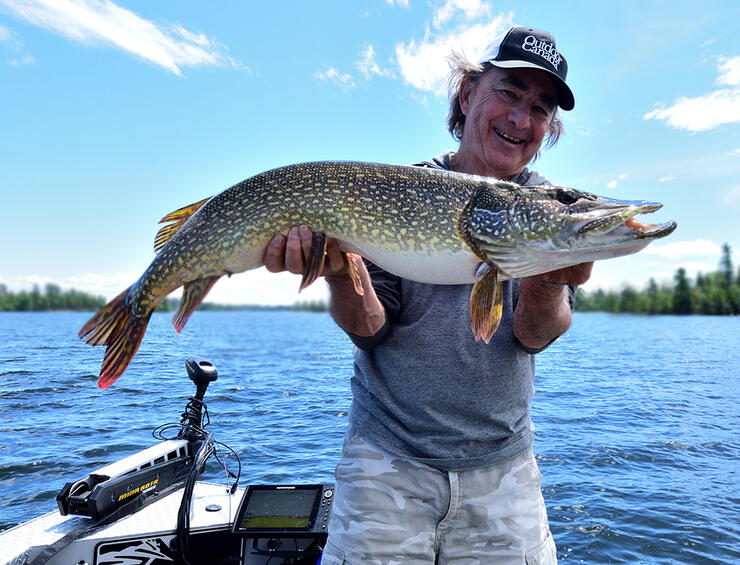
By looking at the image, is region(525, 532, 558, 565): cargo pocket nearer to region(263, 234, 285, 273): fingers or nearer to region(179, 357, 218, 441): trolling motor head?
region(263, 234, 285, 273): fingers

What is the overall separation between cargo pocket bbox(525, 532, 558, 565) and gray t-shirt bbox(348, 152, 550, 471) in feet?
1.38

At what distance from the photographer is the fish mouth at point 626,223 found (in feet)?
7.03

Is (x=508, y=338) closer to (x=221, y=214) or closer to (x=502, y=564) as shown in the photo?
(x=502, y=564)

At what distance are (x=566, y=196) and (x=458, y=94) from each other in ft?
3.70

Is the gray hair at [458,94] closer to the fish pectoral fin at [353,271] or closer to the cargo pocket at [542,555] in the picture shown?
the fish pectoral fin at [353,271]

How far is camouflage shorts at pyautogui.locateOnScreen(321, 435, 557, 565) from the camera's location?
7.69 ft

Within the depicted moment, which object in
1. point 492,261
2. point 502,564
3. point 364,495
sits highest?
point 492,261

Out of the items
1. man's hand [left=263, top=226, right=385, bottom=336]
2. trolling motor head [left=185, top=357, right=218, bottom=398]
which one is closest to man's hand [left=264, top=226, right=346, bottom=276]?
man's hand [left=263, top=226, right=385, bottom=336]

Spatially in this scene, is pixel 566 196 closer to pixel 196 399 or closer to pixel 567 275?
pixel 567 275

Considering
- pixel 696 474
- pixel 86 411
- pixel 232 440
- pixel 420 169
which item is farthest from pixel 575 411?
pixel 420 169

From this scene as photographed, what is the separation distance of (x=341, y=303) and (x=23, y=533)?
103 inches

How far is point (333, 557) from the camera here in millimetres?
2375

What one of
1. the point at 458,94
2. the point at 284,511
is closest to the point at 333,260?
the point at 458,94

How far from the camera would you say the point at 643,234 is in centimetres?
212
